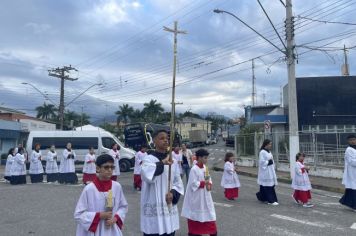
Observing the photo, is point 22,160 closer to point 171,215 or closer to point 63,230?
point 63,230

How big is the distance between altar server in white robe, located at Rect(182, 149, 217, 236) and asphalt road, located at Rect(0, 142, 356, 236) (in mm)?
704

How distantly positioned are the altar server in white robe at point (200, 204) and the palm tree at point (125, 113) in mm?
78365

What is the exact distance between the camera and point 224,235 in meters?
7.83

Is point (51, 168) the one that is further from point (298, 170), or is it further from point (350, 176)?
point (350, 176)

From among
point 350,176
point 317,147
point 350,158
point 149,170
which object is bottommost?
point 350,176

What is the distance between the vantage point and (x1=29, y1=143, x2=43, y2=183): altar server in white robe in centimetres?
1917

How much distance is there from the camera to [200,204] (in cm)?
744

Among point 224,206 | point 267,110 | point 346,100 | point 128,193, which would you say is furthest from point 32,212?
point 267,110

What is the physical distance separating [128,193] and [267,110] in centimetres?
3495

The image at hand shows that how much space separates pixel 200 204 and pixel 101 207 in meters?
3.11

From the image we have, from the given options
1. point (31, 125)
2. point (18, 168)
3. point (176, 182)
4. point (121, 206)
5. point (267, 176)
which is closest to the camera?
point (121, 206)

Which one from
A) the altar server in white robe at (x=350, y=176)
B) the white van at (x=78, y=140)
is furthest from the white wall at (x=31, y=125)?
the altar server in white robe at (x=350, y=176)

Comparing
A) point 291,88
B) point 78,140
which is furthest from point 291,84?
point 78,140

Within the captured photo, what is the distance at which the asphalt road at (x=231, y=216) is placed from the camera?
27.3 ft
